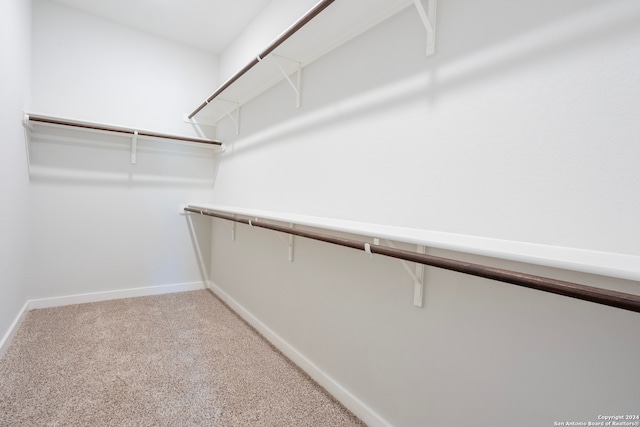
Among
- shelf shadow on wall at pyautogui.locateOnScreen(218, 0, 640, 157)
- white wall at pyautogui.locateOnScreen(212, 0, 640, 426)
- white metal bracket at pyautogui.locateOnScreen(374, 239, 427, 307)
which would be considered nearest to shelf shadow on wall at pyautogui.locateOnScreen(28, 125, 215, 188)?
shelf shadow on wall at pyautogui.locateOnScreen(218, 0, 640, 157)

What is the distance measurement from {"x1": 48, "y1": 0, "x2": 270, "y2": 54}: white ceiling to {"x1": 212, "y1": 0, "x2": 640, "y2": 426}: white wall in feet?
4.51

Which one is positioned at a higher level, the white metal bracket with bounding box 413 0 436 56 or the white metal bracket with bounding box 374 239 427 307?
the white metal bracket with bounding box 413 0 436 56

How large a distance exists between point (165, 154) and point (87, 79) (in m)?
0.82

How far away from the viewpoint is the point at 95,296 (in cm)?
266

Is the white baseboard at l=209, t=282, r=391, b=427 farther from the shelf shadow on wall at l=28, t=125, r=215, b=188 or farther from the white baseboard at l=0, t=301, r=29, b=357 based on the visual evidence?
the shelf shadow on wall at l=28, t=125, r=215, b=188

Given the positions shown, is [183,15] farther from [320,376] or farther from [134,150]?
[320,376]

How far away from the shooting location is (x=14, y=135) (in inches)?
73.0

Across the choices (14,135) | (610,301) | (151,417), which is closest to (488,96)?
(610,301)

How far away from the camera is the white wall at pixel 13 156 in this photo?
163 centimetres

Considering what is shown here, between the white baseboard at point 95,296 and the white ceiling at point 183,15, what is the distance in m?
2.40

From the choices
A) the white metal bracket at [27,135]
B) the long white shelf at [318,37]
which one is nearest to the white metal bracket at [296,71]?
the long white shelf at [318,37]

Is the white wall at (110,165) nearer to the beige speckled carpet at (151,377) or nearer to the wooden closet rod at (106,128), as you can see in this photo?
the wooden closet rod at (106,128)

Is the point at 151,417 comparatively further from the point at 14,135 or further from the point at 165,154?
the point at 165,154

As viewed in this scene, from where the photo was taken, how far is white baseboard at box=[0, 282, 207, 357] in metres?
2.13
